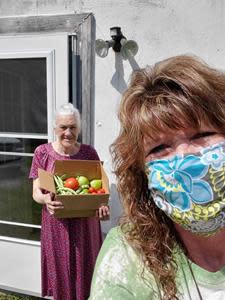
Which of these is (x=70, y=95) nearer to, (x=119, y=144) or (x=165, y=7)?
(x=165, y=7)

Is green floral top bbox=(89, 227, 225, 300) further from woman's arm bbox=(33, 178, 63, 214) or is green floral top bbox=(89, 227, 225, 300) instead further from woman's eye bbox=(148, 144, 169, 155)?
woman's arm bbox=(33, 178, 63, 214)

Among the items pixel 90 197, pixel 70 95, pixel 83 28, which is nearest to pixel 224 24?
pixel 83 28

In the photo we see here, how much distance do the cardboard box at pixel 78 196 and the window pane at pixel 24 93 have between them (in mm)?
898

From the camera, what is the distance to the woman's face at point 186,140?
102 centimetres

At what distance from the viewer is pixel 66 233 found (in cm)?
290

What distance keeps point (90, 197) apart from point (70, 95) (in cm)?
114

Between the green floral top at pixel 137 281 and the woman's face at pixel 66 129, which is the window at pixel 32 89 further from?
the green floral top at pixel 137 281

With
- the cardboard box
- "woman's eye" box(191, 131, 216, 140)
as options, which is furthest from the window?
"woman's eye" box(191, 131, 216, 140)

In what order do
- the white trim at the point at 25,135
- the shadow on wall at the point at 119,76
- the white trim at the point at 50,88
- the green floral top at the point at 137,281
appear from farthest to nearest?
the white trim at the point at 25,135 < the white trim at the point at 50,88 < the shadow on wall at the point at 119,76 < the green floral top at the point at 137,281

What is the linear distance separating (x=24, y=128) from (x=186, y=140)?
9.14 feet

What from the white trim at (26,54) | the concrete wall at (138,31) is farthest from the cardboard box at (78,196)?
the white trim at (26,54)

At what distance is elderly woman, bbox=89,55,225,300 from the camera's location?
101 cm

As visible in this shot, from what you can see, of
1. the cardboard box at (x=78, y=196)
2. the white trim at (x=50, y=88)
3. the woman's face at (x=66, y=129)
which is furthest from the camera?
the white trim at (x=50, y=88)

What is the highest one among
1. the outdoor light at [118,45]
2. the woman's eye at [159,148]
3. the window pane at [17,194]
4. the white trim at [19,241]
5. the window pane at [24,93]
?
the outdoor light at [118,45]
